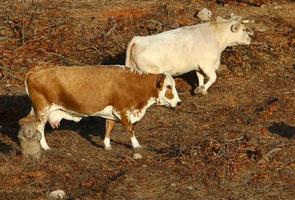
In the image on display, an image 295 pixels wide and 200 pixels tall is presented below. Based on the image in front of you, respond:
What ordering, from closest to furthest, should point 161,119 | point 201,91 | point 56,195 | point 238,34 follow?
point 56,195 → point 161,119 → point 201,91 → point 238,34

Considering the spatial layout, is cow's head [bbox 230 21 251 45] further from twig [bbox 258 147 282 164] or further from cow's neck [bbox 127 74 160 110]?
twig [bbox 258 147 282 164]

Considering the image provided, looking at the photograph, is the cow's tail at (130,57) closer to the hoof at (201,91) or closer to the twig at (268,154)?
the hoof at (201,91)

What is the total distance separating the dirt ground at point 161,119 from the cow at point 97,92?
1.80 ft

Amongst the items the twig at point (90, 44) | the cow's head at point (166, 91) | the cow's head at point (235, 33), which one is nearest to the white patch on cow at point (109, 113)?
the cow's head at point (166, 91)

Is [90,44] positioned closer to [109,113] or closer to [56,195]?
[109,113]

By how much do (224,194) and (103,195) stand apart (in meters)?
1.51

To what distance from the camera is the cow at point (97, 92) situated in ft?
35.9

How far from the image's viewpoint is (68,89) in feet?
35.9

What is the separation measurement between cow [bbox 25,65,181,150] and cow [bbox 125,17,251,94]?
2.10 m

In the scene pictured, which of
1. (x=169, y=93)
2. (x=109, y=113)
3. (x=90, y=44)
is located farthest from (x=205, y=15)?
(x=109, y=113)

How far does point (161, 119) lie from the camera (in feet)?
42.4

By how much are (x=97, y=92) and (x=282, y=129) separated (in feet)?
10.4

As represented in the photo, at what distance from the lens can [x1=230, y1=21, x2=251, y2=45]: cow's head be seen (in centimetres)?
1479

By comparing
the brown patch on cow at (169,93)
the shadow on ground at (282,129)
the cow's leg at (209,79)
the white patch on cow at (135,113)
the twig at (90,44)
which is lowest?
the twig at (90,44)
